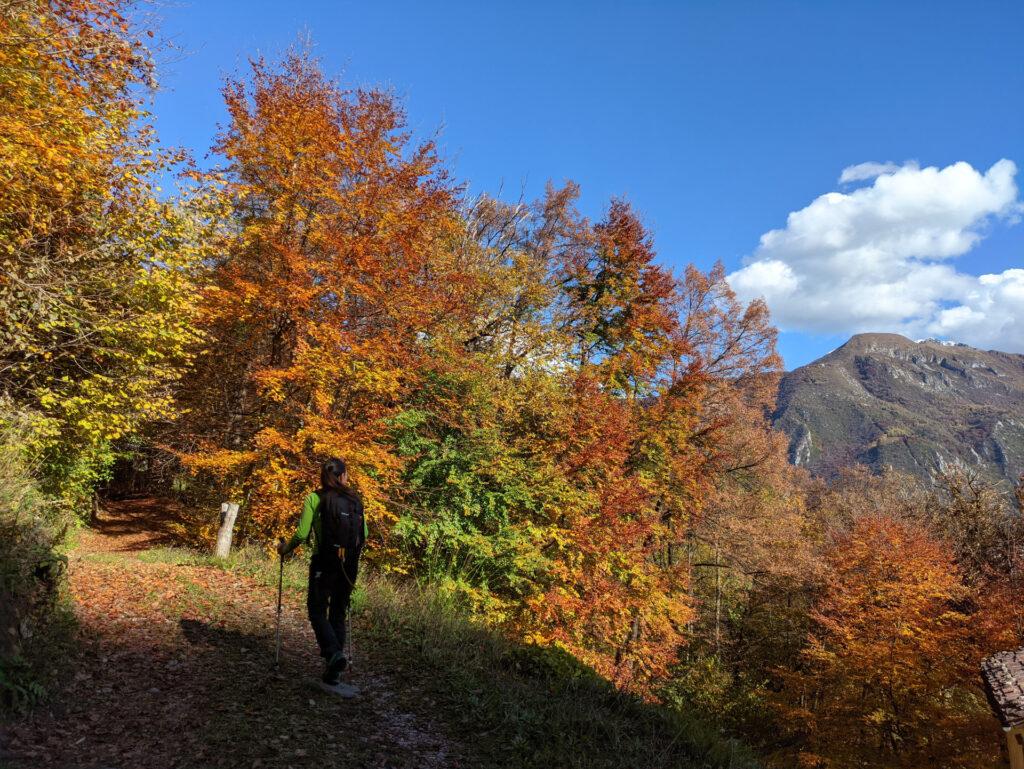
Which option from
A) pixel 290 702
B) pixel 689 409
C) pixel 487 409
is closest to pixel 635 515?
pixel 689 409

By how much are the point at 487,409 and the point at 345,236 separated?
5099 mm

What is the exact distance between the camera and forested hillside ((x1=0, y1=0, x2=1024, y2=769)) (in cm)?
724

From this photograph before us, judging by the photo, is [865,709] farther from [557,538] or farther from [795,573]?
[557,538]

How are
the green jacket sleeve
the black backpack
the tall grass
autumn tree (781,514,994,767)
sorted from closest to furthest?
1. the tall grass
2. the green jacket sleeve
3. the black backpack
4. autumn tree (781,514,994,767)

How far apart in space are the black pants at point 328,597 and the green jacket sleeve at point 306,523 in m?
0.23

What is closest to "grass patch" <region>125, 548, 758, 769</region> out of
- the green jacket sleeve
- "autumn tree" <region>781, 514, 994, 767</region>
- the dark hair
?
the green jacket sleeve

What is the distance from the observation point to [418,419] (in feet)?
39.8

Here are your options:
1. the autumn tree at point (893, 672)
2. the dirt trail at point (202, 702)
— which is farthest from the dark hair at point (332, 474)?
the autumn tree at point (893, 672)

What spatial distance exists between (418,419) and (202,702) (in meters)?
7.55

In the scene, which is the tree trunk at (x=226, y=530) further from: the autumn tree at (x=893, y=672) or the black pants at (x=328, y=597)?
the autumn tree at (x=893, y=672)

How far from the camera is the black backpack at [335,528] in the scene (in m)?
5.23

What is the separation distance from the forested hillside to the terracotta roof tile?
3.38m

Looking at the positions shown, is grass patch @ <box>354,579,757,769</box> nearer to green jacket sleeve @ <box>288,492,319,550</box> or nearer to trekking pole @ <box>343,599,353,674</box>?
trekking pole @ <box>343,599,353,674</box>

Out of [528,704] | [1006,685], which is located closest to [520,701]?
[528,704]
